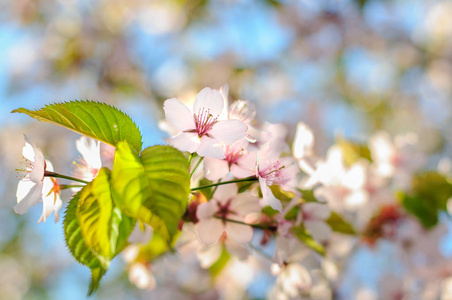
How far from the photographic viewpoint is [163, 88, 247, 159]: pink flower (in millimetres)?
594

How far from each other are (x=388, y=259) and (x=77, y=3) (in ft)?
8.11

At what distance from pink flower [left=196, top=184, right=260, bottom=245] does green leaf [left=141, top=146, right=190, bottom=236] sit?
158 millimetres

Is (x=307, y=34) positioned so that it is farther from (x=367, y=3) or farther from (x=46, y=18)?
(x=46, y=18)

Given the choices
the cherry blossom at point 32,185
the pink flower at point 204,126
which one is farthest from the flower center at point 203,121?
the cherry blossom at point 32,185

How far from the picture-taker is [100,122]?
58 centimetres

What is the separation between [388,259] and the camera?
1289mm

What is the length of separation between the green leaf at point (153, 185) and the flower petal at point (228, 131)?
3.5 inches

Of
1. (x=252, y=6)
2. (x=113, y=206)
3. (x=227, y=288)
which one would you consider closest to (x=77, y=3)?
(x=252, y=6)

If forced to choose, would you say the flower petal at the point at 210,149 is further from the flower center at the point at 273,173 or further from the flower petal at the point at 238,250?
the flower petal at the point at 238,250

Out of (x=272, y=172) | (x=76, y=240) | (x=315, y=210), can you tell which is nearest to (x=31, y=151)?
(x=76, y=240)

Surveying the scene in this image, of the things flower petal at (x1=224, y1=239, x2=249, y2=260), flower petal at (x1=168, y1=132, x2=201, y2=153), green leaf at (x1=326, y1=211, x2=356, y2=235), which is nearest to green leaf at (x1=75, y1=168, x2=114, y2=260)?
flower petal at (x1=168, y1=132, x2=201, y2=153)

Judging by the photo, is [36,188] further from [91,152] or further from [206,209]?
[206,209]

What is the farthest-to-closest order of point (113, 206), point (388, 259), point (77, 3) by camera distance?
point (77, 3) → point (388, 259) → point (113, 206)

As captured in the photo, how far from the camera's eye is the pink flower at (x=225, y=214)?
2.22 feet
